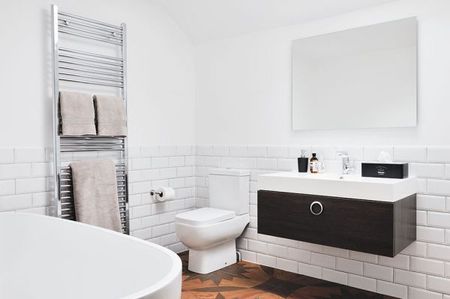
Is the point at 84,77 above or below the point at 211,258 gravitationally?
above

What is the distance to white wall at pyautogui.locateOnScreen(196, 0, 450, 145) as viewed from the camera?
9.27 feet

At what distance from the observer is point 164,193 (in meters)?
3.74

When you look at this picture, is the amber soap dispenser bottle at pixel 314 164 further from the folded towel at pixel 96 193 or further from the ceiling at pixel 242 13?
the folded towel at pixel 96 193

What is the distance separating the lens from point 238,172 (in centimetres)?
372

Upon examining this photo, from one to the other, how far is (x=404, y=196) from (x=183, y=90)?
229 centimetres

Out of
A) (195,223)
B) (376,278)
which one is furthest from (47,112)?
(376,278)

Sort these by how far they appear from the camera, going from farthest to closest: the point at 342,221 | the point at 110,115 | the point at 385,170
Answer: the point at 110,115 → the point at 385,170 → the point at 342,221

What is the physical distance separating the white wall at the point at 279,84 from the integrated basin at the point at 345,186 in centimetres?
38

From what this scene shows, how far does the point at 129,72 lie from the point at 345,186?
2.04m

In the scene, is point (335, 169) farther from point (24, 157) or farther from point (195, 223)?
point (24, 157)

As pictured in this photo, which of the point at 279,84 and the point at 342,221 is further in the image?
the point at 279,84

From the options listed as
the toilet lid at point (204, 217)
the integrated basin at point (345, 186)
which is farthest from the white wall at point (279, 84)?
the toilet lid at point (204, 217)

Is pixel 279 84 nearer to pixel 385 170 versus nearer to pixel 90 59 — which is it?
pixel 385 170

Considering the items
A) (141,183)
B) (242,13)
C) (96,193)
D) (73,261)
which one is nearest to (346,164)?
(242,13)
